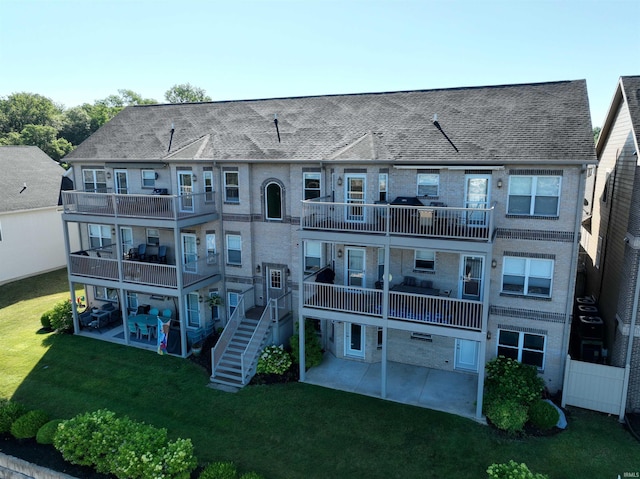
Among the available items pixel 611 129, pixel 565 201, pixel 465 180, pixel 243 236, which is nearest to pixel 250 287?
pixel 243 236

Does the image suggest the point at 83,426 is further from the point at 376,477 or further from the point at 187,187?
the point at 187,187

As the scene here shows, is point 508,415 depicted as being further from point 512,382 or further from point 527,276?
point 527,276

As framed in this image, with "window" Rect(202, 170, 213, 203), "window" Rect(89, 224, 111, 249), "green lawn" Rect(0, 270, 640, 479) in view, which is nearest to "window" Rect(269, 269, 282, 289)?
"window" Rect(202, 170, 213, 203)

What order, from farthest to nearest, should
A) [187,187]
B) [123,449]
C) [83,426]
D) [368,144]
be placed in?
[187,187]
[368,144]
[83,426]
[123,449]

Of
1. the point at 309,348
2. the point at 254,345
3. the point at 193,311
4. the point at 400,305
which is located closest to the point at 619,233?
the point at 400,305

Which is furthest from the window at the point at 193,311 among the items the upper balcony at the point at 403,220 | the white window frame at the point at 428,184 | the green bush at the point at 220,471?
the white window frame at the point at 428,184

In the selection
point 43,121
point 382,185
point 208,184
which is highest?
point 43,121
